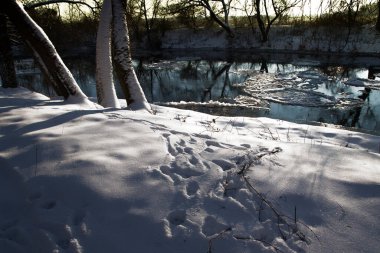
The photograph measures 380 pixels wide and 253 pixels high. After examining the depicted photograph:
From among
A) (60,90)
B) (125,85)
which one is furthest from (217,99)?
(60,90)

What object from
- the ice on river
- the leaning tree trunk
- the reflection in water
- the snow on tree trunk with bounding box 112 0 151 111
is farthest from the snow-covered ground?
the ice on river

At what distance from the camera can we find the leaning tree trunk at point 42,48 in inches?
235

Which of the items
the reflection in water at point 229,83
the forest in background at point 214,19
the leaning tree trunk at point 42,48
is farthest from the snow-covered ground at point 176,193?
the forest in background at point 214,19

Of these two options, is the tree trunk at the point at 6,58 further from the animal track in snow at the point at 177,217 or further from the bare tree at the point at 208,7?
the bare tree at the point at 208,7

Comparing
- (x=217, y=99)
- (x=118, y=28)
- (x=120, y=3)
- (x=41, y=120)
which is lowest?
(x=217, y=99)

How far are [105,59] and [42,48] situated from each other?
1.29 metres

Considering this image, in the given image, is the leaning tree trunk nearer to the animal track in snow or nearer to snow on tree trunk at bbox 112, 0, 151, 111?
snow on tree trunk at bbox 112, 0, 151, 111

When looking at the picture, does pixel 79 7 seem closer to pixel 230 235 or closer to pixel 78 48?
pixel 230 235

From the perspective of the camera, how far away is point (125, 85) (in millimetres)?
6816

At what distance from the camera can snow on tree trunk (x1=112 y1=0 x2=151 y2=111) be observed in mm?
6617

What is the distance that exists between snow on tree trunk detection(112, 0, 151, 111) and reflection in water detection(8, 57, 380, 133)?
417cm

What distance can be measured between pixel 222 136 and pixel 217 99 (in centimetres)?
885

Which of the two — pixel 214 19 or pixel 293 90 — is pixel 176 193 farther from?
pixel 214 19

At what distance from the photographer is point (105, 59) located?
6824 mm
